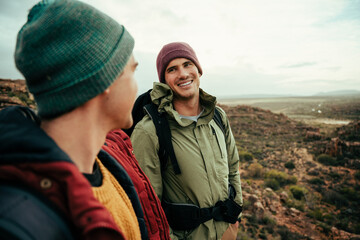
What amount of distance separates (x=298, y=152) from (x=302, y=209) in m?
7.22

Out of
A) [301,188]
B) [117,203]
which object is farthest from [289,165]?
[117,203]

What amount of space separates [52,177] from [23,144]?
0.16 meters

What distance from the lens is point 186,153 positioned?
73.6 inches

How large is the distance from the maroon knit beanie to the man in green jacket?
12 millimetres

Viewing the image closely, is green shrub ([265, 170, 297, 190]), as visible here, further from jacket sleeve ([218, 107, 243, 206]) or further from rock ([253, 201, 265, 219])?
jacket sleeve ([218, 107, 243, 206])

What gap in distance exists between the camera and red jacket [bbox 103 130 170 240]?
4.41ft

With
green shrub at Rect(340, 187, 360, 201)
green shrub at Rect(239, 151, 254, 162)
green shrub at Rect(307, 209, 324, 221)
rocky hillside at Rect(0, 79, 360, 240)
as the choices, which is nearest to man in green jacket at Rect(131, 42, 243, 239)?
rocky hillside at Rect(0, 79, 360, 240)

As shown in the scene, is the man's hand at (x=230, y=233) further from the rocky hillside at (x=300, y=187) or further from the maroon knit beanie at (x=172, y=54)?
the rocky hillside at (x=300, y=187)

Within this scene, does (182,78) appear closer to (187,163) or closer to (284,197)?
(187,163)

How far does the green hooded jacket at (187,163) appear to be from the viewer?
71.3 inches

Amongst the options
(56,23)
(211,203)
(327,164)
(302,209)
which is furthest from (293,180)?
(56,23)

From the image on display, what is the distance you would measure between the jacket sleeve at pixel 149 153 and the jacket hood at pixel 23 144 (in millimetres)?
1071

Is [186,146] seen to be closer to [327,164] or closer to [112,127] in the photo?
[112,127]

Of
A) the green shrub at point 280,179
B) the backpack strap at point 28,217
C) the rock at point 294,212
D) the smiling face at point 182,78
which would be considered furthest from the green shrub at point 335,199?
the backpack strap at point 28,217
